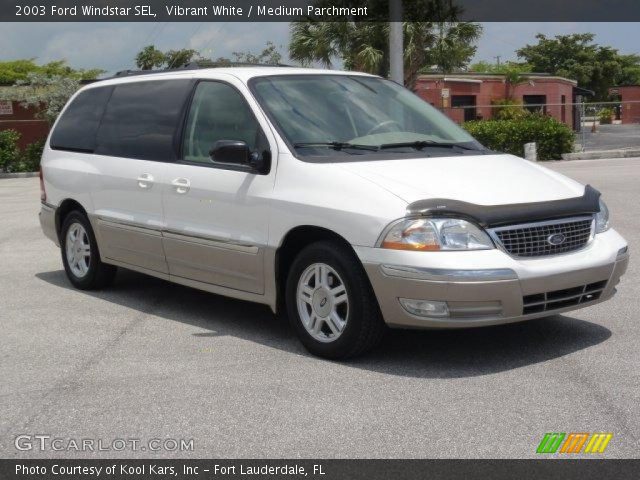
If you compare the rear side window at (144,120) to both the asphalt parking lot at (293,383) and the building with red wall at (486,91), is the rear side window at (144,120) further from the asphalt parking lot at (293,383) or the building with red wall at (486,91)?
the building with red wall at (486,91)

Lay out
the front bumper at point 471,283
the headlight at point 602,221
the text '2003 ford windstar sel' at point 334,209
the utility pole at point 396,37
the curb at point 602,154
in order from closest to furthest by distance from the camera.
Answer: the front bumper at point 471,283, the text '2003 ford windstar sel' at point 334,209, the headlight at point 602,221, the utility pole at point 396,37, the curb at point 602,154

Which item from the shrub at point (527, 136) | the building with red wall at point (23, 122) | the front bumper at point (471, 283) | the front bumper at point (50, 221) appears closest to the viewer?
the front bumper at point (471, 283)

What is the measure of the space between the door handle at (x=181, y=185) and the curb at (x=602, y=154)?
2276cm

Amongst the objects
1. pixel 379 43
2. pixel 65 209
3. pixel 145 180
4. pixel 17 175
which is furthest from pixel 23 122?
pixel 145 180

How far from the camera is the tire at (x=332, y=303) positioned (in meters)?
5.74

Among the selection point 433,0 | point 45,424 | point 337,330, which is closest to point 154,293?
point 337,330

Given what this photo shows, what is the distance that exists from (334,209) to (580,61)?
93562mm

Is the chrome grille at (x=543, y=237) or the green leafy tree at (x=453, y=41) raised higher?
the green leafy tree at (x=453, y=41)

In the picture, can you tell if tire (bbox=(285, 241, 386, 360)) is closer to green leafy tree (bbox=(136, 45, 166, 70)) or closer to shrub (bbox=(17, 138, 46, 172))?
shrub (bbox=(17, 138, 46, 172))

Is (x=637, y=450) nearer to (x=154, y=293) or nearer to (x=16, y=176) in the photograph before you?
(x=154, y=293)

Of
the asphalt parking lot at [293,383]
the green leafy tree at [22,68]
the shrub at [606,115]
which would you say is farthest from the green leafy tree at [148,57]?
the asphalt parking lot at [293,383]

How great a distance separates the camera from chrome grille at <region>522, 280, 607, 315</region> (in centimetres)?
563

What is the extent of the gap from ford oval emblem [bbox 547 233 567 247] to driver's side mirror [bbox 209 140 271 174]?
1853 mm

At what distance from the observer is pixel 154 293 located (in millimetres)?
8594
